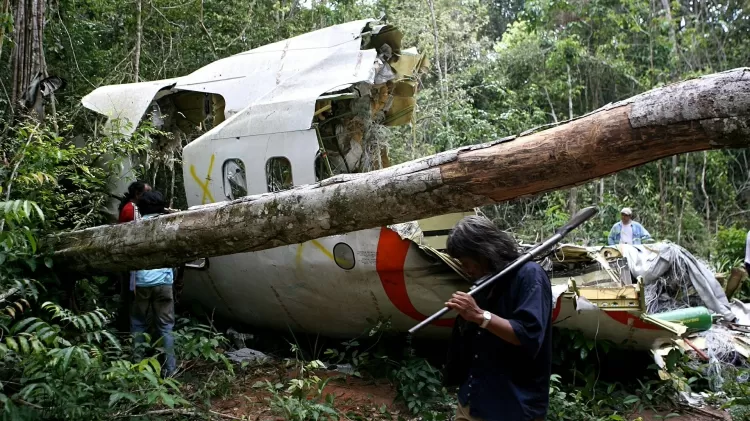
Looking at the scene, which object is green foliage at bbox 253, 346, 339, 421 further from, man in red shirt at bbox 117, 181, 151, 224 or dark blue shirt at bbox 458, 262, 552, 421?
dark blue shirt at bbox 458, 262, 552, 421

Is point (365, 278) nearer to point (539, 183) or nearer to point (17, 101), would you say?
point (539, 183)

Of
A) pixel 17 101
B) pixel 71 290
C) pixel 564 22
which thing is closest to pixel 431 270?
pixel 71 290

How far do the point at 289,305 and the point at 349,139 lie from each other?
238 centimetres

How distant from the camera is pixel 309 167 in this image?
7004 mm

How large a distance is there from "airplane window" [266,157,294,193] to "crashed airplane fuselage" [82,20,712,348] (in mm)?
25

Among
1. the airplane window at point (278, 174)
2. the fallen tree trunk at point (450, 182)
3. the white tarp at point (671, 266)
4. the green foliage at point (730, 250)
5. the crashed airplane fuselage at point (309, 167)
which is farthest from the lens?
the green foliage at point (730, 250)

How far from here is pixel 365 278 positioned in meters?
6.85

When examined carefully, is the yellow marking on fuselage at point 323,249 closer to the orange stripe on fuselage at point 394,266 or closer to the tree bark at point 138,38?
the orange stripe on fuselage at point 394,266

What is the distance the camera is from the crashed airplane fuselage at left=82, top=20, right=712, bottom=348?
671 centimetres

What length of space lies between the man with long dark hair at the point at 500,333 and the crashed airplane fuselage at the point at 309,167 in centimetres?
315

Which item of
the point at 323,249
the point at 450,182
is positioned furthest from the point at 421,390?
the point at 450,182

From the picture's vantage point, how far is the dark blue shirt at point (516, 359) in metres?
3.11

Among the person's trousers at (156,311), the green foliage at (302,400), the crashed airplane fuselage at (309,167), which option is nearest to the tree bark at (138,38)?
the crashed airplane fuselage at (309,167)

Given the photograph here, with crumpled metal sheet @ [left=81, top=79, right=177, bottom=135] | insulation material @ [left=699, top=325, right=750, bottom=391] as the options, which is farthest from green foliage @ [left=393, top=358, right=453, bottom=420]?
crumpled metal sheet @ [left=81, top=79, right=177, bottom=135]
